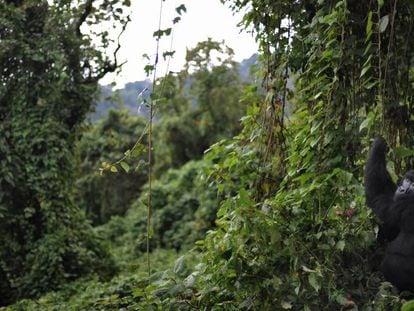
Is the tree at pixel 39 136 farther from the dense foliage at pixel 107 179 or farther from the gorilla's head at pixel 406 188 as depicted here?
the dense foliage at pixel 107 179

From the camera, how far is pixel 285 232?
2.71 meters

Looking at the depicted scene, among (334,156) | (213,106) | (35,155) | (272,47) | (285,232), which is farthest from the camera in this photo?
(213,106)

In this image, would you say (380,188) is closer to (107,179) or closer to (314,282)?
(314,282)

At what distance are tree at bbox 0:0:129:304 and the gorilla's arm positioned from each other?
16.6ft

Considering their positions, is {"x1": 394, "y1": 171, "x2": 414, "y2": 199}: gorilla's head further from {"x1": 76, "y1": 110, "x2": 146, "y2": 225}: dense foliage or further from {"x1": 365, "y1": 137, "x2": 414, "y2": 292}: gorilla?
{"x1": 76, "y1": 110, "x2": 146, "y2": 225}: dense foliage

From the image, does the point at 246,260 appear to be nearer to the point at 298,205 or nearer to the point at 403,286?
the point at 298,205

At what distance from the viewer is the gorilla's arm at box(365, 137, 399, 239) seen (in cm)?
273

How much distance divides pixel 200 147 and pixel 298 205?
519 inches

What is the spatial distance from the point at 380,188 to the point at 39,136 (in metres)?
5.56

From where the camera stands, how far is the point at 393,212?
2.70 meters

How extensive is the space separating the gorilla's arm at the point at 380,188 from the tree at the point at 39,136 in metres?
5.05

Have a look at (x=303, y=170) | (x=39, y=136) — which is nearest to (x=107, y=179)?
(x=39, y=136)

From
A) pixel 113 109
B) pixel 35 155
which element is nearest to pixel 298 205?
pixel 35 155

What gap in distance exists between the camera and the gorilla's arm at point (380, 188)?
2.73 m
